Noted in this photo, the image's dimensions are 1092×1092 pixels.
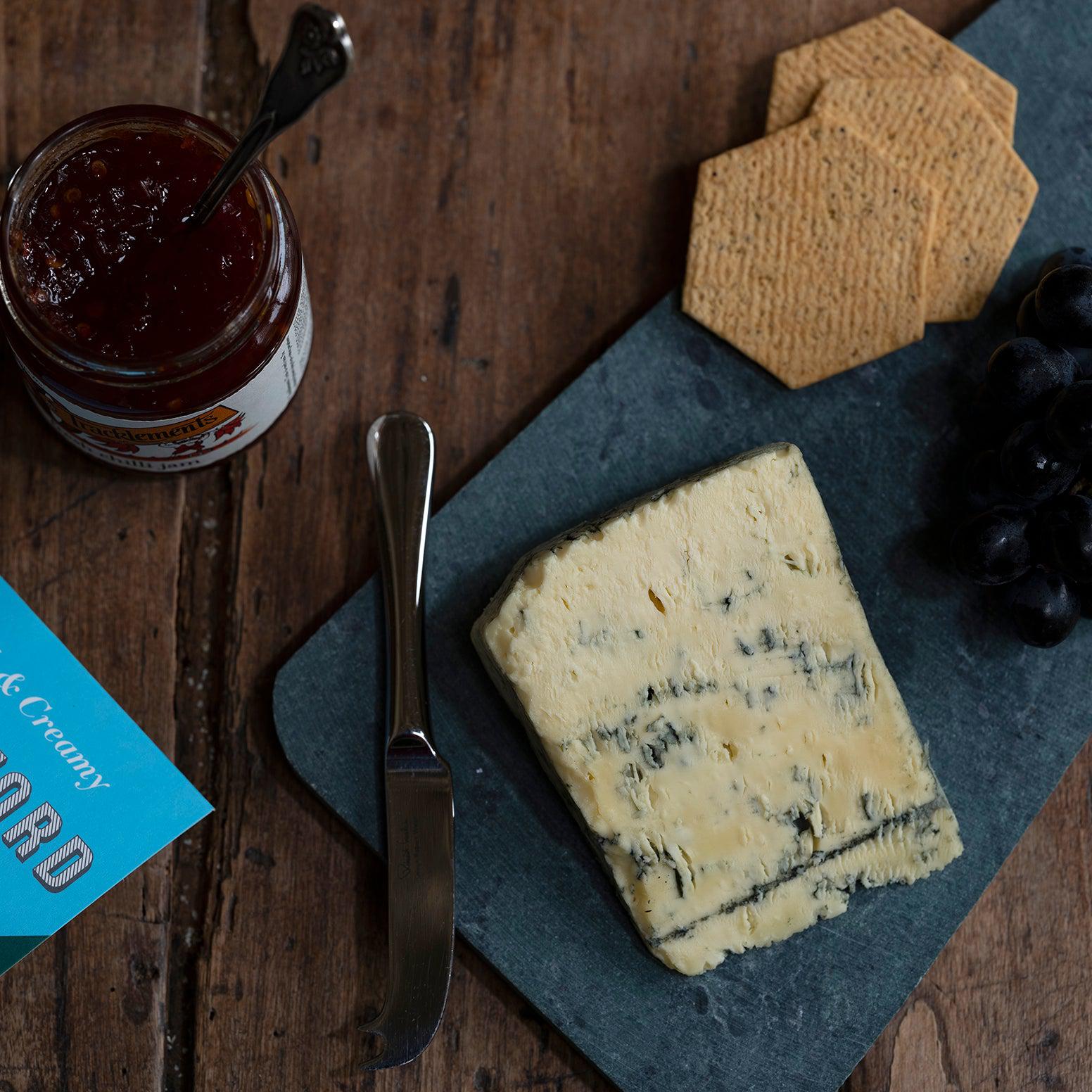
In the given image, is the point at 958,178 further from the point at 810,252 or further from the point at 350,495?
the point at 350,495

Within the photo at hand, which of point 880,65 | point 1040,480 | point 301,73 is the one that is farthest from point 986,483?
point 301,73

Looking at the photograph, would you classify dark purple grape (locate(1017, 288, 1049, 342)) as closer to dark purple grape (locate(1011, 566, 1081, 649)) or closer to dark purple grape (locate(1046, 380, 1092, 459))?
dark purple grape (locate(1046, 380, 1092, 459))

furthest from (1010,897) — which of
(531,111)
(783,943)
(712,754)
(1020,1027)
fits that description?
(531,111)

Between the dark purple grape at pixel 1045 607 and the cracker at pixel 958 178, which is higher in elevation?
the cracker at pixel 958 178

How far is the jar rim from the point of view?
72 cm

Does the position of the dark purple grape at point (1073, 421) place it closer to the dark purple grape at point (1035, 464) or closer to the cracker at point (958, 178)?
the dark purple grape at point (1035, 464)

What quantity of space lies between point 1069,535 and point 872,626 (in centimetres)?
19

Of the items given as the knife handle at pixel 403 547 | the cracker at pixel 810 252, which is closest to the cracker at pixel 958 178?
the cracker at pixel 810 252

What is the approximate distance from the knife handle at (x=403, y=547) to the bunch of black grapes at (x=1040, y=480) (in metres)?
0.51

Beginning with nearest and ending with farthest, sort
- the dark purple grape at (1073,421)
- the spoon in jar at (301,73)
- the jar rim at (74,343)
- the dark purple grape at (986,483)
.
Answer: the spoon in jar at (301,73)
the jar rim at (74,343)
the dark purple grape at (1073,421)
the dark purple grape at (986,483)

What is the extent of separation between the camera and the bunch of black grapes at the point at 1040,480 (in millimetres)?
879

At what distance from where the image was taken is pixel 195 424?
0.81m

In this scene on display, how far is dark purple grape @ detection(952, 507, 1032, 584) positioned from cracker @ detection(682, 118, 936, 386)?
0.20m

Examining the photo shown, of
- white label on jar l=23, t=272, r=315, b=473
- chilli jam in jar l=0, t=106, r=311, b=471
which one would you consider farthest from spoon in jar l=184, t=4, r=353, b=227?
white label on jar l=23, t=272, r=315, b=473
